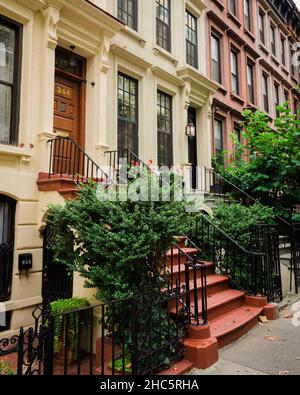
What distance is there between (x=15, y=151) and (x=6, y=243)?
1698 mm

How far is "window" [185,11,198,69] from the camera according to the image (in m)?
11.5

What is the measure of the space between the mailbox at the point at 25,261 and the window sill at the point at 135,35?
6.47m

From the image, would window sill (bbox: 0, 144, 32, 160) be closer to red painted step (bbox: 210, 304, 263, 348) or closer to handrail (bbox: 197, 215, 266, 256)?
handrail (bbox: 197, 215, 266, 256)

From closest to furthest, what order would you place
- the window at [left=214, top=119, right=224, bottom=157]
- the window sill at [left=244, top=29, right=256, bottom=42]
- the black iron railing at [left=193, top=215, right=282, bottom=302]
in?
1. the black iron railing at [left=193, top=215, right=282, bottom=302]
2. the window at [left=214, top=119, right=224, bottom=157]
3. the window sill at [left=244, top=29, right=256, bottom=42]

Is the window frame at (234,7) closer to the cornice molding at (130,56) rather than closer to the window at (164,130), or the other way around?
the window at (164,130)

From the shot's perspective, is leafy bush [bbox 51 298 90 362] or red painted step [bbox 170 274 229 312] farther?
red painted step [bbox 170 274 229 312]

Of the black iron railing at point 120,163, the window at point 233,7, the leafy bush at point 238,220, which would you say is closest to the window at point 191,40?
the window at point 233,7

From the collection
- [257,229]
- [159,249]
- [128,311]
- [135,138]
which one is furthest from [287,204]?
[128,311]

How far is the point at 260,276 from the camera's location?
628 cm

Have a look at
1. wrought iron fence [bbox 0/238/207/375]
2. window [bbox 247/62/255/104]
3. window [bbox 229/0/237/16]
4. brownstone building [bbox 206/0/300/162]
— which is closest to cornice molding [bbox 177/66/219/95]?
brownstone building [bbox 206/0/300/162]

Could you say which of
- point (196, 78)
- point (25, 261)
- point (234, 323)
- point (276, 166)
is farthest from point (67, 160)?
point (196, 78)

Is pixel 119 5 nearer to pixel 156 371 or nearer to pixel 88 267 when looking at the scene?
pixel 88 267

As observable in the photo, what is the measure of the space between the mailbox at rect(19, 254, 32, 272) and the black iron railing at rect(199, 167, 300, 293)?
225 inches

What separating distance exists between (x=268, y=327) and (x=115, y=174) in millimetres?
4702
